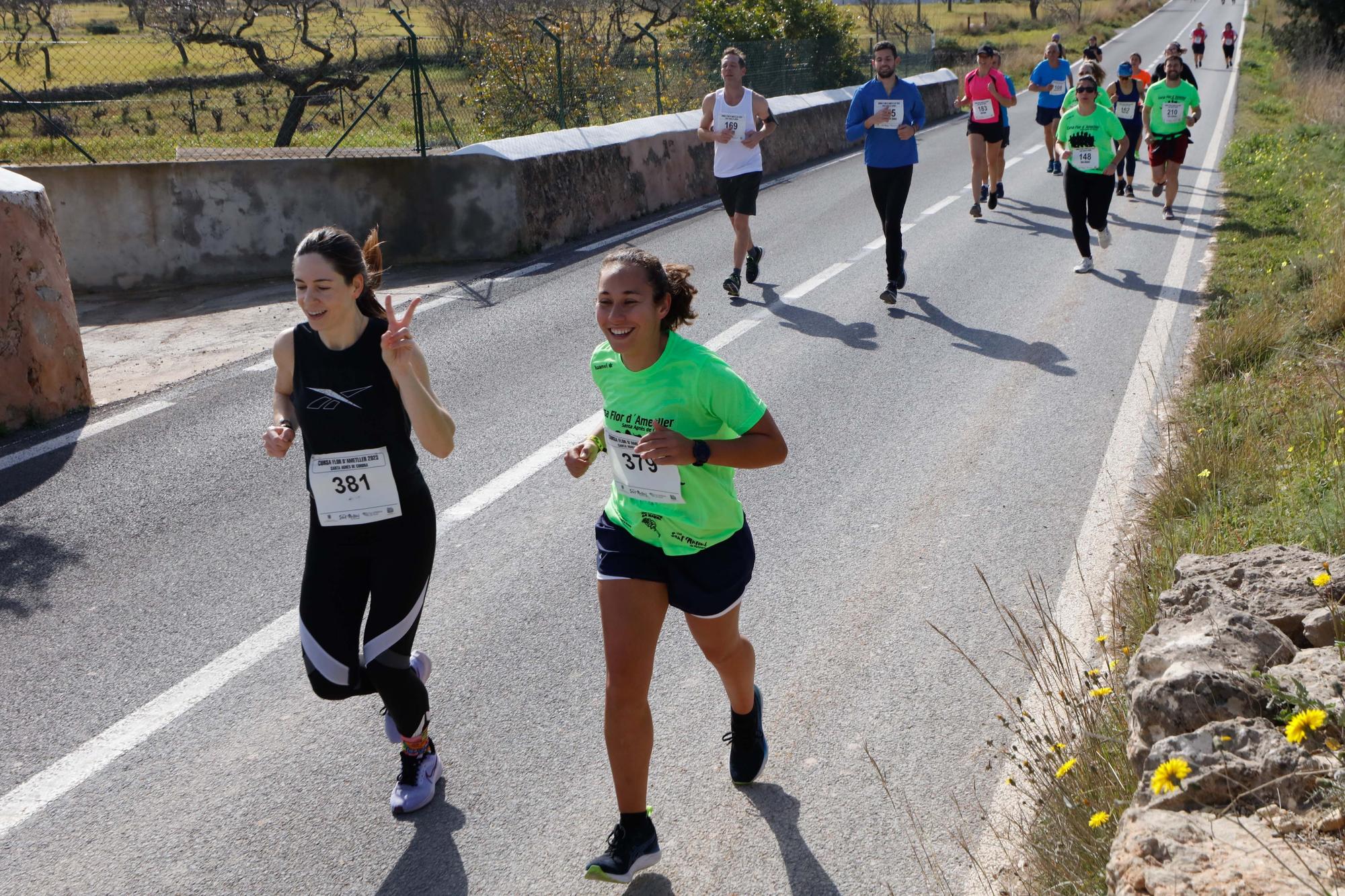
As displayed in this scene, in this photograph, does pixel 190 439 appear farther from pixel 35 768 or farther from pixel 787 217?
pixel 787 217

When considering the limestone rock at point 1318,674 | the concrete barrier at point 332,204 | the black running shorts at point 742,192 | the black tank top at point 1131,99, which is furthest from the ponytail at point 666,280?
the black tank top at point 1131,99

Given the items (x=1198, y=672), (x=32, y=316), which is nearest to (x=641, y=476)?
(x=1198, y=672)

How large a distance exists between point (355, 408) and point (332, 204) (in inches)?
383

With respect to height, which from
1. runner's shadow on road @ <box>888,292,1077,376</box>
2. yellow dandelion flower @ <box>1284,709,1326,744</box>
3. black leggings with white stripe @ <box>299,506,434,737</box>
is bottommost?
runner's shadow on road @ <box>888,292,1077,376</box>

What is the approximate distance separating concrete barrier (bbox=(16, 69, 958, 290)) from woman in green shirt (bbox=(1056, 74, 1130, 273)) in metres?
5.35

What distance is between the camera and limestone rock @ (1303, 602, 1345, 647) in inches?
141

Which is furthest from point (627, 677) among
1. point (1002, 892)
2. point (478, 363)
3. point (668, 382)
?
point (478, 363)

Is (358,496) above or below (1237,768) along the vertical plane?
above

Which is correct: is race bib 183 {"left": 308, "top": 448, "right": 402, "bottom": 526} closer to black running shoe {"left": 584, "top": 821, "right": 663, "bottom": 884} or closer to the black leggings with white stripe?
the black leggings with white stripe

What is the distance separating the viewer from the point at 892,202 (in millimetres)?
10773

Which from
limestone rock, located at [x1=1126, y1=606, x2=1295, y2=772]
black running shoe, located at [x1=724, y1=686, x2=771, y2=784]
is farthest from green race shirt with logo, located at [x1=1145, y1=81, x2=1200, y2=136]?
black running shoe, located at [x1=724, y1=686, x2=771, y2=784]

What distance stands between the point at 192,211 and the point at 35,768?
9.18 meters

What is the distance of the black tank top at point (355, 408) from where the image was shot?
153 inches

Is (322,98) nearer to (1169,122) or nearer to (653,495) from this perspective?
(1169,122)
